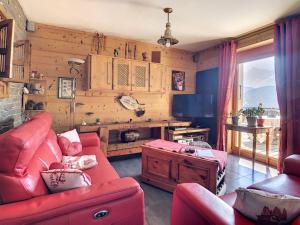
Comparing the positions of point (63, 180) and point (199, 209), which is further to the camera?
point (63, 180)

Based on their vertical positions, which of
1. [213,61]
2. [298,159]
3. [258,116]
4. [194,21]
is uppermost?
[194,21]

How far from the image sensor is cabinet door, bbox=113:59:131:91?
12.2 feet

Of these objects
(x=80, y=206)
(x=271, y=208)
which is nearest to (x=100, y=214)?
(x=80, y=206)

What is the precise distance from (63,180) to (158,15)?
2671mm

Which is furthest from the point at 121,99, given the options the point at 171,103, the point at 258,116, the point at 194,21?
the point at 258,116

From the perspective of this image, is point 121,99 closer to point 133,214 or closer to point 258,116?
point 258,116

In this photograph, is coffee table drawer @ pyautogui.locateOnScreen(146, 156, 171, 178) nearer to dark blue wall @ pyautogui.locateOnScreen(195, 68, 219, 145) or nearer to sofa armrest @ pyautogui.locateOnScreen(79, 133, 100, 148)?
sofa armrest @ pyautogui.locateOnScreen(79, 133, 100, 148)

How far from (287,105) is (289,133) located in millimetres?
415

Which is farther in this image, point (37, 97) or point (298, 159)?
point (37, 97)

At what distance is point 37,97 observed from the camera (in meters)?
3.38

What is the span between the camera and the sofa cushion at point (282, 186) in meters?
1.57

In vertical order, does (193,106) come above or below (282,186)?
above

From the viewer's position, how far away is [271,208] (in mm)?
993

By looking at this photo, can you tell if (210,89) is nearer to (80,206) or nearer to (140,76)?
(140,76)
